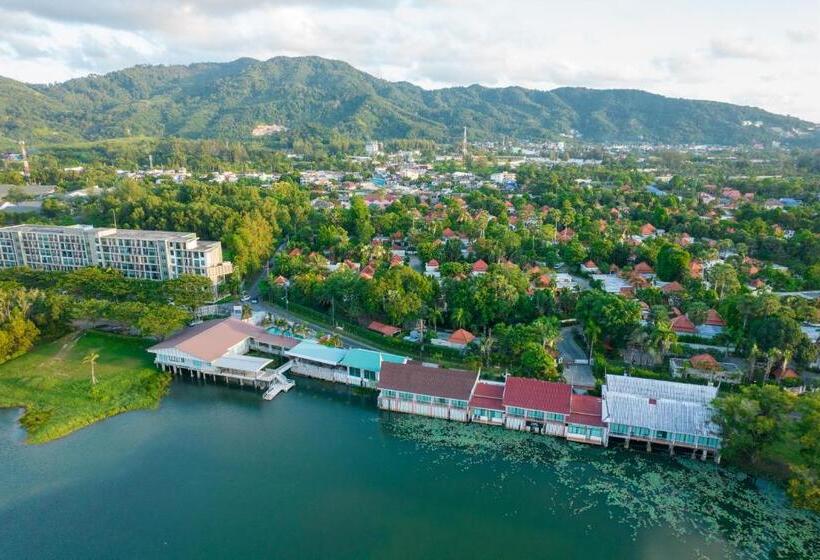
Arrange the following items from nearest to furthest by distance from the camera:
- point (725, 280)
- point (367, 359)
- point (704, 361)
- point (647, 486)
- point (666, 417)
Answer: point (647, 486)
point (666, 417)
point (704, 361)
point (367, 359)
point (725, 280)

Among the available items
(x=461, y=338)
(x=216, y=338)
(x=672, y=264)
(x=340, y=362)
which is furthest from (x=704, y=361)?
(x=216, y=338)

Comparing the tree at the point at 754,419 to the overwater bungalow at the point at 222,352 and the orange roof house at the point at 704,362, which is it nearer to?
the orange roof house at the point at 704,362

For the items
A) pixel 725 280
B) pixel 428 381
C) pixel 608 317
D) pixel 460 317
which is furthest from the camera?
pixel 725 280

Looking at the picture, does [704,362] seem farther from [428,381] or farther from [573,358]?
[428,381]

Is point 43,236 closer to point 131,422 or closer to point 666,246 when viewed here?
point 131,422

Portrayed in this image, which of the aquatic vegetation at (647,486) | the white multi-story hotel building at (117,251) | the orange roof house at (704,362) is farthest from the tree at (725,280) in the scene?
the white multi-story hotel building at (117,251)

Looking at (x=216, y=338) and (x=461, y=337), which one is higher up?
(x=461, y=337)

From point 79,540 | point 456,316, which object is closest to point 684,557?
point 456,316
